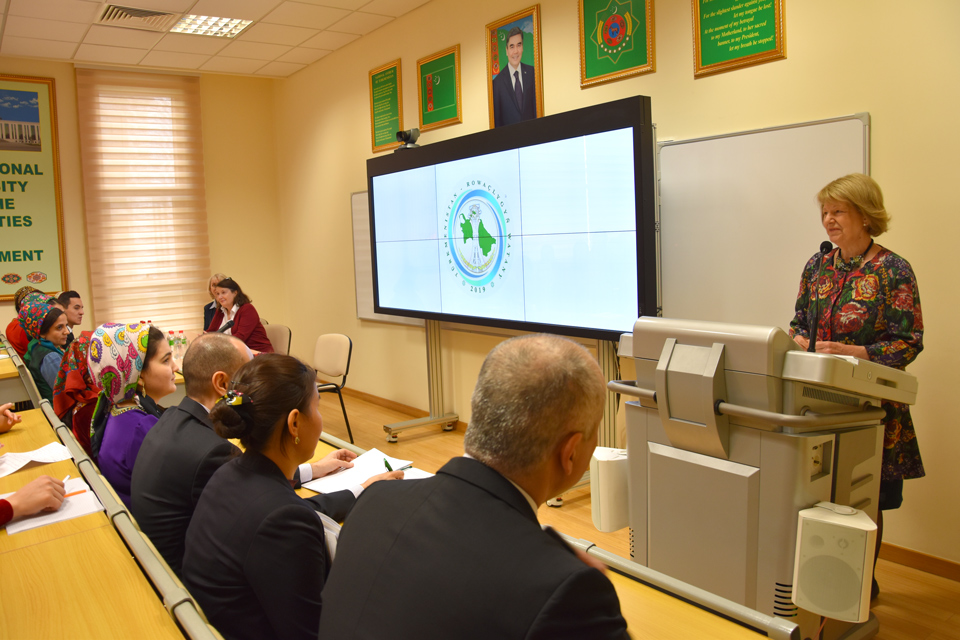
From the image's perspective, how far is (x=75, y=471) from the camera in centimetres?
222

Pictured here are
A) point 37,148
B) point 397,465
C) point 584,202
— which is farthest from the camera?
point 37,148

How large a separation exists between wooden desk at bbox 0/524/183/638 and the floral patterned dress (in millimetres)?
2238

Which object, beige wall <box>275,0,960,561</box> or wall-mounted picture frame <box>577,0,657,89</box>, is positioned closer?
beige wall <box>275,0,960,561</box>

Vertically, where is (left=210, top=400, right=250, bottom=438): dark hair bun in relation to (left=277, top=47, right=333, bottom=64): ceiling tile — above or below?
below

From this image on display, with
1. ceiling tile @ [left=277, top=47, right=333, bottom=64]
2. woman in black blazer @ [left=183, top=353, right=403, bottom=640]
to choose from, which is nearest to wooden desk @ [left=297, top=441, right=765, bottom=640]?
woman in black blazer @ [left=183, top=353, right=403, bottom=640]

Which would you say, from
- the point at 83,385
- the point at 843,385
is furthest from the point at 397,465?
the point at 83,385

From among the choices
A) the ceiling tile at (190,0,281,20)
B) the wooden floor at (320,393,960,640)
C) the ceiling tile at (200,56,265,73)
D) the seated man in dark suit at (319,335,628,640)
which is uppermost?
the ceiling tile at (200,56,265,73)

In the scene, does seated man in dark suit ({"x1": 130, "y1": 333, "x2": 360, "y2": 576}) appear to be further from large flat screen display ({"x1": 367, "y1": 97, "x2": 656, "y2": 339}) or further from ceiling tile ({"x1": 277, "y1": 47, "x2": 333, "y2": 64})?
ceiling tile ({"x1": 277, "y1": 47, "x2": 333, "y2": 64})

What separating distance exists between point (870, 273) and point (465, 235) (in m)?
2.55

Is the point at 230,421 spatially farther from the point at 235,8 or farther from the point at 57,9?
the point at 57,9

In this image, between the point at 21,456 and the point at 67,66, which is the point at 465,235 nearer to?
the point at 21,456

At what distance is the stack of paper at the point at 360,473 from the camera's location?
1.98m

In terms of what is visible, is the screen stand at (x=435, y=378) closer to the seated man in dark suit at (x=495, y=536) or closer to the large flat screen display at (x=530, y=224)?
the large flat screen display at (x=530, y=224)

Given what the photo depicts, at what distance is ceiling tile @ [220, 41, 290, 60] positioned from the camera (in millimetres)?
5879
